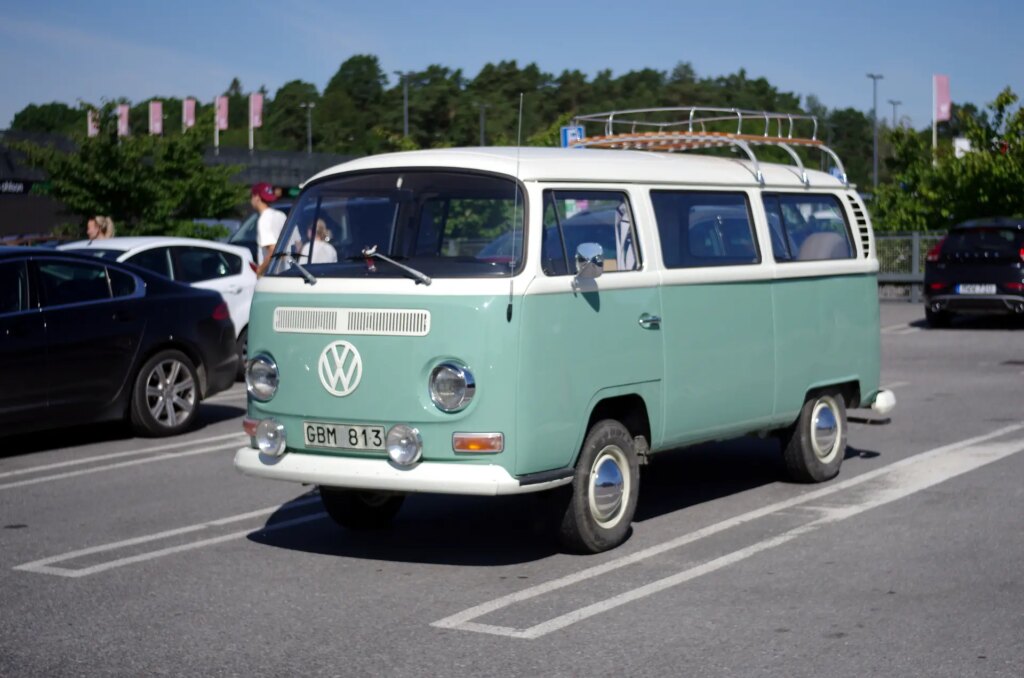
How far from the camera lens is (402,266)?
7.06 m

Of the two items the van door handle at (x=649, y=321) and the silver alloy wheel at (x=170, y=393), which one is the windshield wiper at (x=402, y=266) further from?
the silver alloy wheel at (x=170, y=393)

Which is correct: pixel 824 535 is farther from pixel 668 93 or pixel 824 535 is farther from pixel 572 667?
pixel 668 93

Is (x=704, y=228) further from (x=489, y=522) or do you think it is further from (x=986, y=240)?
(x=986, y=240)

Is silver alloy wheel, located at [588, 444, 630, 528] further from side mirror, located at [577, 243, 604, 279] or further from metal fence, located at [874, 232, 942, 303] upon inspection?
metal fence, located at [874, 232, 942, 303]

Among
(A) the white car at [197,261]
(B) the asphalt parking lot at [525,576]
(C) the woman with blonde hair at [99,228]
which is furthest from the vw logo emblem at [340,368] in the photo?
(C) the woman with blonde hair at [99,228]

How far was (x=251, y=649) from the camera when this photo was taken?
5.80 m

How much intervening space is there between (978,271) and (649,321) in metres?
16.3

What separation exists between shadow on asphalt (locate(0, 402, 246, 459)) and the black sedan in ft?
1.24

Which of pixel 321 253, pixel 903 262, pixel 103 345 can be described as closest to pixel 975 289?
pixel 903 262

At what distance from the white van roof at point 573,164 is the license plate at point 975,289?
14.7m

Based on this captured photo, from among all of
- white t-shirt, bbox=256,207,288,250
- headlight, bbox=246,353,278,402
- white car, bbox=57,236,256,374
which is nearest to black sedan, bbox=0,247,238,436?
white t-shirt, bbox=256,207,288,250

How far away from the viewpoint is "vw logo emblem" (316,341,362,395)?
23.3ft

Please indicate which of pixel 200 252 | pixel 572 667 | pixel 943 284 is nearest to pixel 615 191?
pixel 572 667

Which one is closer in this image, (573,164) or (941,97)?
(573,164)
